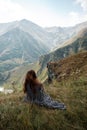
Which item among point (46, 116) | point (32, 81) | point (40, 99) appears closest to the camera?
point (46, 116)

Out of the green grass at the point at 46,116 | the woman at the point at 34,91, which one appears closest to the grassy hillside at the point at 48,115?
the green grass at the point at 46,116

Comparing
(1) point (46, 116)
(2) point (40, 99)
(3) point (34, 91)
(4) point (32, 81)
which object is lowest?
(1) point (46, 116)

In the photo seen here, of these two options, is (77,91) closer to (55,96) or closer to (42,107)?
(55,96)

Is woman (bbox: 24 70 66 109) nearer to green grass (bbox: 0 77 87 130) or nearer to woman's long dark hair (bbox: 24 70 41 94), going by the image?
woman's long dark hair (bbox: 24 70 41 94)

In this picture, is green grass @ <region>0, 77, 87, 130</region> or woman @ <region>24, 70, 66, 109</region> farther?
woman @ <region>24, 70, 66, 109</region>

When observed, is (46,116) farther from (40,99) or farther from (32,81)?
(32,81)

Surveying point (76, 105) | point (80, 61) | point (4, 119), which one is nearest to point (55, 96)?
point (76, 105)

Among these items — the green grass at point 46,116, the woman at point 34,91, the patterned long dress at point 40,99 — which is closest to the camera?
the green grass at point 46,116

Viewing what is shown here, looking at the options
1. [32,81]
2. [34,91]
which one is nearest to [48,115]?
[34,91]

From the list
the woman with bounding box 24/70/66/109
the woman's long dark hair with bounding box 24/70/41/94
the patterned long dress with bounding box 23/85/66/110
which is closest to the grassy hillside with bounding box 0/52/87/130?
the patterned long dress with bounding box 23/85/66/110

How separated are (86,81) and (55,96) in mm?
1919

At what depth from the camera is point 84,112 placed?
8.69 m

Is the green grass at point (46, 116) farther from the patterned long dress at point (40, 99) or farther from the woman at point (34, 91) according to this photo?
the woman at point (34, 91)

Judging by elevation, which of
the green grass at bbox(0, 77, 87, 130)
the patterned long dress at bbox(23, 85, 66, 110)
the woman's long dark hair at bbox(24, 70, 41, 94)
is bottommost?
the green grass at bbox(0, 77, 87, 130)
